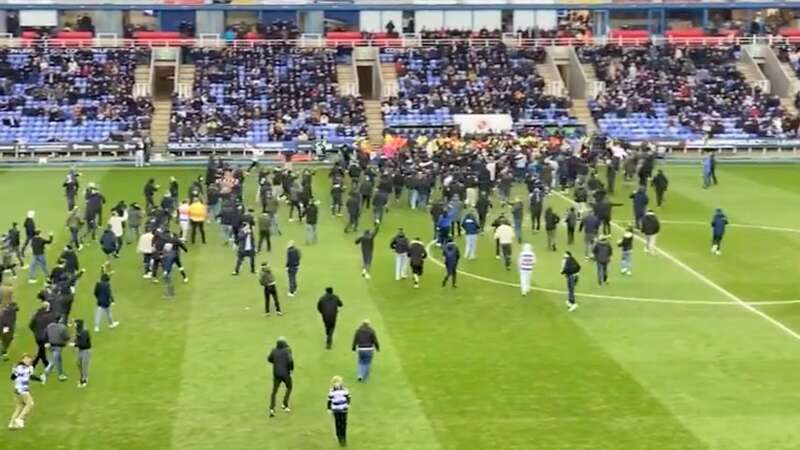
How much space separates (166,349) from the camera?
100ft

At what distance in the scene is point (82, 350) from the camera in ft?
89.9

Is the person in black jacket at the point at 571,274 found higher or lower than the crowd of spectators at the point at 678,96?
lower

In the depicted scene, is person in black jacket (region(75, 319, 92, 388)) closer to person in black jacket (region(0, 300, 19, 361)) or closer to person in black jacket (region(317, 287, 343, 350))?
person in black jacket (region(0, 300, 19, 361))

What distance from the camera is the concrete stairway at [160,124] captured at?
70.2m

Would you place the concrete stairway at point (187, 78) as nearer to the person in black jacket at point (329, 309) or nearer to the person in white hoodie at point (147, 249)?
the person in white hoodie at point (147, 249)

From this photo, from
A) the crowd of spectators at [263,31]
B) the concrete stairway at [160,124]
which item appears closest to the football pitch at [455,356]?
the concrete stairway at [160,124]

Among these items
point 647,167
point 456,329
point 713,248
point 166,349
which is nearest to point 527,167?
point 647,167

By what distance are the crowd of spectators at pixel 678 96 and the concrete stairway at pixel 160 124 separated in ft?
74.4

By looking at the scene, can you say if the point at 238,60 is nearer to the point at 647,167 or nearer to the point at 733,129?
the point at 733,129

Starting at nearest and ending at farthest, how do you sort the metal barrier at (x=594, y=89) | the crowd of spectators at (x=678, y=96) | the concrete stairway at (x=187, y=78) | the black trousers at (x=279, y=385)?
1. the black trousers at (x=279, y=385)
2. the crowd of spectators at (x=678, y=96)
3. the concrete stairway at (x=187, y=78)
4. the metal barrier at (x=594, y=89)

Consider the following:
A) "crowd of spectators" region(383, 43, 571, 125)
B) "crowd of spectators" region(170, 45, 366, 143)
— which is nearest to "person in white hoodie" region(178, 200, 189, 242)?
"crowd of spectators" region(170, 45, 366, 143)

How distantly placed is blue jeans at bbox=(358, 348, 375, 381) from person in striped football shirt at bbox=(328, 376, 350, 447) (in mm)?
3512

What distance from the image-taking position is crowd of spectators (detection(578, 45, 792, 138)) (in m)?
73.0

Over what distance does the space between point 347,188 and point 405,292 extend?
17.6m
